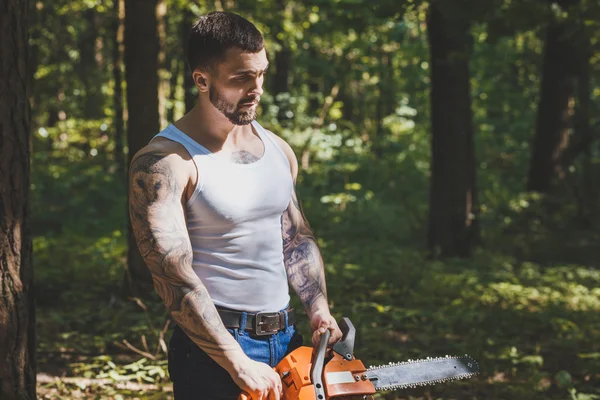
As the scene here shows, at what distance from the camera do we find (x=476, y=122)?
782 inches

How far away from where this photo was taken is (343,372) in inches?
96.2

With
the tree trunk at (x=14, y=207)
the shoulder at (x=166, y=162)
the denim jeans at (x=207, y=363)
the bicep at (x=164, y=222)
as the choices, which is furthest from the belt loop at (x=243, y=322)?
the tree trunk at (x=14, y=207)

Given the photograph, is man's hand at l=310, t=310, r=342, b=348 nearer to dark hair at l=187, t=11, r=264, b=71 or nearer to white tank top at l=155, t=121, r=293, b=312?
white tank top at l=155, t=121, r=293, b=312

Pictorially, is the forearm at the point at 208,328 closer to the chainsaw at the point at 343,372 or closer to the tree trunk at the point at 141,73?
the chainsaw at the point at 343,372

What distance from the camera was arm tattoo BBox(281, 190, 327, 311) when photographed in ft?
9.50

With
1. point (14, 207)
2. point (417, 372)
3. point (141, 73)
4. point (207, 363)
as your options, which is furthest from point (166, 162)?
point (141, 73)

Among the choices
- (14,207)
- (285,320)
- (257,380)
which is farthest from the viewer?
(14,207)

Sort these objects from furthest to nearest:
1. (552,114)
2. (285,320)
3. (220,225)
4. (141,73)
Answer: (552,114) → (141,73) → (285,320) → (220,225)

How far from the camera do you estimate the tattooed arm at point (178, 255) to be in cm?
240

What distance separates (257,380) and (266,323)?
0.94 ft

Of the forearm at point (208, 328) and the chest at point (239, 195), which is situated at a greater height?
the chest at point (239, 195)

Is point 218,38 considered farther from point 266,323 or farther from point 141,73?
point 141,73

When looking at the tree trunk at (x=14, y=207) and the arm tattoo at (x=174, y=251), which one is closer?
the arm tattoo at (x=174, y=251)

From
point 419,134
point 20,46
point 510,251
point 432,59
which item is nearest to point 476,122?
point 419,134
